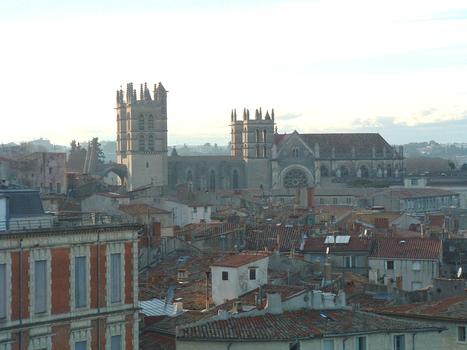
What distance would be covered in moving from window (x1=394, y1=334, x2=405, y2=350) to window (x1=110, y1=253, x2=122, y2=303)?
802cm

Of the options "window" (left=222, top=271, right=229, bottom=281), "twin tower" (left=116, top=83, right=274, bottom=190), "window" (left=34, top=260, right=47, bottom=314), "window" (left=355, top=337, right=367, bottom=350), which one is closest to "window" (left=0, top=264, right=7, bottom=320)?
"window" (left=34, top=260, right=47, bottom=314)

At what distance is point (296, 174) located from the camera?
172000mm

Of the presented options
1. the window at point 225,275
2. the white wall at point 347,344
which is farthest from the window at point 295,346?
the window at point 225,275

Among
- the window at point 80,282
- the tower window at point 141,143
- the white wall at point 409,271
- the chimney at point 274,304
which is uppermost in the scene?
the tower window at point 141,143

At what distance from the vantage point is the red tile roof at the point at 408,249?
5891 cm

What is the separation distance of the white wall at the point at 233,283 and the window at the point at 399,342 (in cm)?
980

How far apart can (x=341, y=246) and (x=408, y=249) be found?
3551mm

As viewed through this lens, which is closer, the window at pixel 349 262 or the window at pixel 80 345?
the window at pixel 80 345

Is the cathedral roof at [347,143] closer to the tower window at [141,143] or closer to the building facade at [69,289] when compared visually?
the tower window at [141,143]

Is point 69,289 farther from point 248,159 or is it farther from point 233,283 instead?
point 248,159

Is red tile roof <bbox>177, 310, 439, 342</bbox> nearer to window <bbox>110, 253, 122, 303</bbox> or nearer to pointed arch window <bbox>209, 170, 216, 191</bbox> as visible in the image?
window <bbox>110, 253, 122, 303</bbox>

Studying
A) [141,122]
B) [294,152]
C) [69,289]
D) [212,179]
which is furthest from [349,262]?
[141,122]

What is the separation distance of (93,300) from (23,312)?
2190 millimetres

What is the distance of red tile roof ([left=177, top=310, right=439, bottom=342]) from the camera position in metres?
31.4
